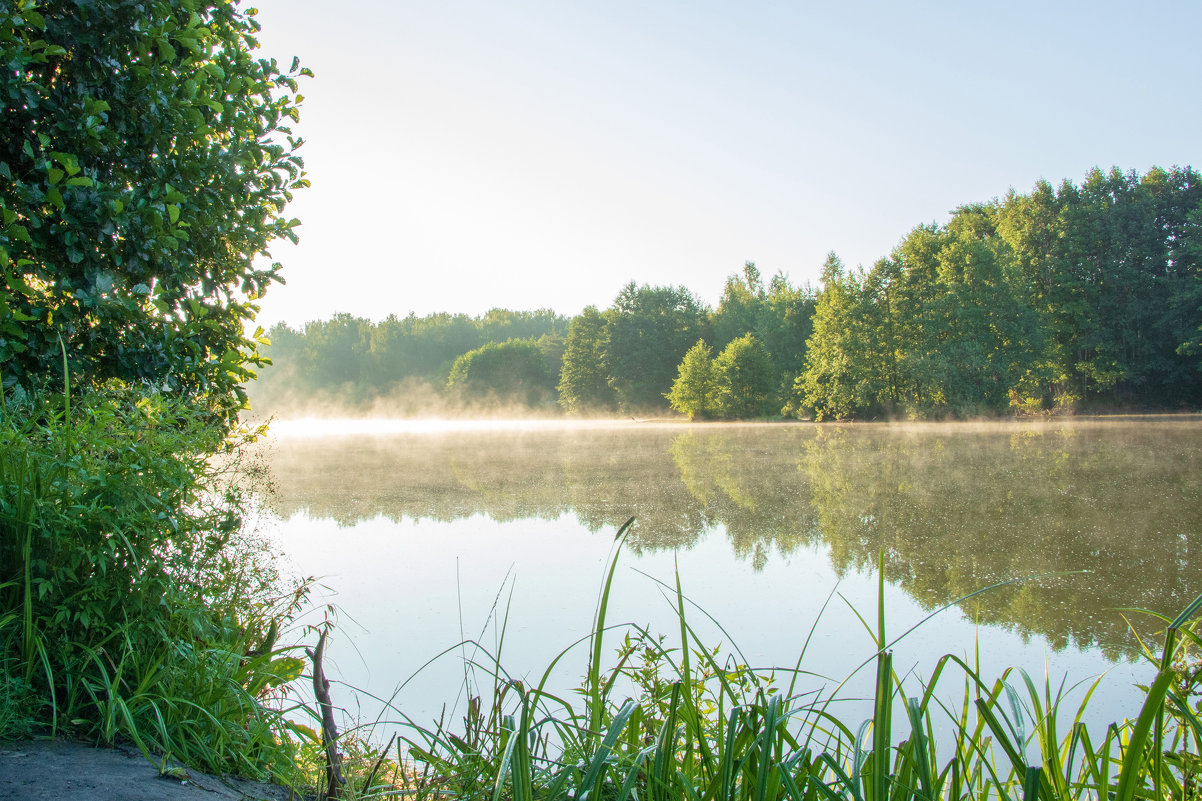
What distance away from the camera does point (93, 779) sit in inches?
54.4

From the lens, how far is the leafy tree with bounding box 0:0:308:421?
253cm

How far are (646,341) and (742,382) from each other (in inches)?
352

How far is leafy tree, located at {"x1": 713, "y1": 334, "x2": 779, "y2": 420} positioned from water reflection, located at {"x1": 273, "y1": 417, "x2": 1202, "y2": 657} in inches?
668

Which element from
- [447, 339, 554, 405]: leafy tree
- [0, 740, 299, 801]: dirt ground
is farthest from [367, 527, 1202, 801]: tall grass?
[447, 339, 554, 405]: leafy tree

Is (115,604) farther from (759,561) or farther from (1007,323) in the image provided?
(1007,323)

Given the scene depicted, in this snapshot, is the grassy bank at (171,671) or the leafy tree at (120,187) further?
the leafy tree at (120,187)

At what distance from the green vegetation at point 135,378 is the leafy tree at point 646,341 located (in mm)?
36277

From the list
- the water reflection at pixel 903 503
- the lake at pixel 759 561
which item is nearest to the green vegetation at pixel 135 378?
the lake at pixel 759 561

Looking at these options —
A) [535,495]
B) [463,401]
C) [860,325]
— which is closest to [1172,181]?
[860,325]

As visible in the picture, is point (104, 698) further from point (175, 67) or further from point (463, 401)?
point (463, 401)

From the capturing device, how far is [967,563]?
5.18 meters

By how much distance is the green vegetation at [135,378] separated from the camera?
1633mm

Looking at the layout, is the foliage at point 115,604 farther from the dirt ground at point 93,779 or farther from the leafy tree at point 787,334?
the leafy tree at point 787,334

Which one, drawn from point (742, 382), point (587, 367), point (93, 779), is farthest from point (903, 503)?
point (587, 367)
